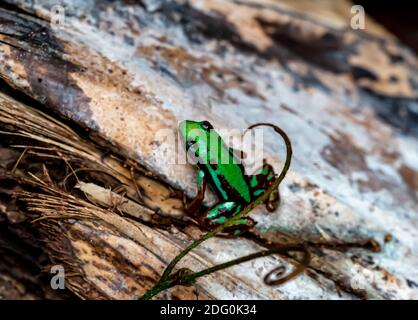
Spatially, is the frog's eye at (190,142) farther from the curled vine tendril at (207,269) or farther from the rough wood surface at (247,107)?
the curled vine tendril at (207,269)

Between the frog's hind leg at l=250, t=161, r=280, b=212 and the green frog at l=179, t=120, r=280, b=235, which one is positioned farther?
the frog's hind leg at l=250, t=161, r=280, b=212

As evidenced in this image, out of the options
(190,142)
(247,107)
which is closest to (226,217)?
(190,142)

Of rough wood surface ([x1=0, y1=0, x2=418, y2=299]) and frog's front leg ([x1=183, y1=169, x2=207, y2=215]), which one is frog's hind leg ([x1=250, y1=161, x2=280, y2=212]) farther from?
frog's front leg ([x1=183, y1=169, x2=207, y2=215])

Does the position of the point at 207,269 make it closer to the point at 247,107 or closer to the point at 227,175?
the point at 227,175

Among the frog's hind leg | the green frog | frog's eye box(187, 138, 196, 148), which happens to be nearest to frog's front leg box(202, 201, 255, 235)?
the green frog

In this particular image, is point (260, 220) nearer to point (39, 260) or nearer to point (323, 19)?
point (39, 260)
